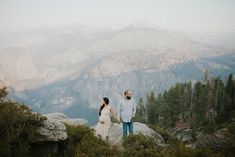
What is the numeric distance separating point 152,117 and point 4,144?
4528 inches

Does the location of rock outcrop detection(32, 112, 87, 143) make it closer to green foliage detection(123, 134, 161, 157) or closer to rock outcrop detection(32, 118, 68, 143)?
rock outcrop detection(32, 118, 68, 143)

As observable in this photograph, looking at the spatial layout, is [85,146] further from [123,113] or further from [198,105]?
[198,105]

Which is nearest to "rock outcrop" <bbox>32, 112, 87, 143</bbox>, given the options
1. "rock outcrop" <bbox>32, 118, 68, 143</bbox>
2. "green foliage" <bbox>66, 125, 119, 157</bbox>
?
"rock outcrop" <bbox>32, 118, 68, 143</bbox>

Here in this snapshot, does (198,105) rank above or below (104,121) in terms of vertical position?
below

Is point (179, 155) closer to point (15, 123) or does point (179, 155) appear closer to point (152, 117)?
point (15, 123)

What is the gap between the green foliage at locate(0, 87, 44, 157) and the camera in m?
10.7

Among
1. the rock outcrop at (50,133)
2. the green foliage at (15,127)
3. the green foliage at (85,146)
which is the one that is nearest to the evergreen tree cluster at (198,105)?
the green foliage at (85,146)

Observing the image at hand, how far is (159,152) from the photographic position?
11922mm

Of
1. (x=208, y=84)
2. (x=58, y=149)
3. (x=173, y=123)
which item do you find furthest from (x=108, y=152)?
(x=208, y=84)

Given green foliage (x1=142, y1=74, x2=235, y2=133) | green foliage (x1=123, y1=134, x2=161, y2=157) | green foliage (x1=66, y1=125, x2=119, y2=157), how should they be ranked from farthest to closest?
green foliage (x1=142, y1=74, x2=235, y2=133), green foliage (x1=66, y1=125, x2=119, y2=157), green foliage (x1=123, y1=134, x2=161, y2=157)

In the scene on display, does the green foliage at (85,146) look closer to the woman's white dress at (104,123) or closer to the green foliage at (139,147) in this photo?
the green foliage at (139,147)

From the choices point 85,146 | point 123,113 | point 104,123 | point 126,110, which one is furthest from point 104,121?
point 85,146

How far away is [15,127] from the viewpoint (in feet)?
37.6

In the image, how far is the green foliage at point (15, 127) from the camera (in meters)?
10.7
